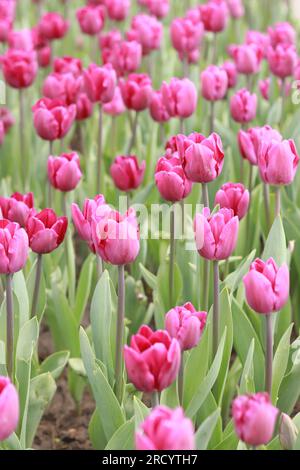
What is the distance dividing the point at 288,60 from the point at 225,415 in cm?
114

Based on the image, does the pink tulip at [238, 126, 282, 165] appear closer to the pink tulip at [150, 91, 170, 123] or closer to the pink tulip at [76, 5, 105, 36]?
the pink tulip at [150, 91, 170, 123]

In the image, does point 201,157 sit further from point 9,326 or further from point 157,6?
point 157,6

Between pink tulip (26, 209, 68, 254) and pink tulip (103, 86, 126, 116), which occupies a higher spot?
pink tulip (103, 86, 126, 116)

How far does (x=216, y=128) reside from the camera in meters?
3.02

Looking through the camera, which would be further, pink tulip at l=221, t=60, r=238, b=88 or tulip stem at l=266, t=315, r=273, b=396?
pink tulip at l=221, t=60, r=238, b=88

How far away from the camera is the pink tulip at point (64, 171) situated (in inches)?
88.0

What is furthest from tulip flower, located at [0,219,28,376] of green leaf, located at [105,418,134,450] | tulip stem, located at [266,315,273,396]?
tulip stem, located at [266,315,273,396]

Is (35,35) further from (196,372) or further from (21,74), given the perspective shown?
(196,372)

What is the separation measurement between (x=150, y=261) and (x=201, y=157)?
0.79 meters

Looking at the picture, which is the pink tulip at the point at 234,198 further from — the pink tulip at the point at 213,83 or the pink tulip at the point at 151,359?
the pink tulip at the point at 213,83

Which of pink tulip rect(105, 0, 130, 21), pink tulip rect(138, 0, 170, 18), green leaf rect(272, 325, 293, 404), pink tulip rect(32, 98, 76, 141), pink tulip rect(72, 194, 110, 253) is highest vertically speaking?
pink tulip rect(138, 0, 170, 18)

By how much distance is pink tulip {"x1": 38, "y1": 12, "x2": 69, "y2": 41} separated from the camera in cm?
348

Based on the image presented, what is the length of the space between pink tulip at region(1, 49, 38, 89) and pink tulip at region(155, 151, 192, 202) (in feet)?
3.23

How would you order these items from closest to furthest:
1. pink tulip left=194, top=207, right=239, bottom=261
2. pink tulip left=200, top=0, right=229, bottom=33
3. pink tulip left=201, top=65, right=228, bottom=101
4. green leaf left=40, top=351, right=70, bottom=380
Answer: pink tulip left=194, top=207, right=239, bottom=261
green leaf left=40, top=351, right=70, bottom=380
pink tulip left=201, top=65, right=228, bottom=101
pink tulip left=200, top=0, right=229, bottom=33
